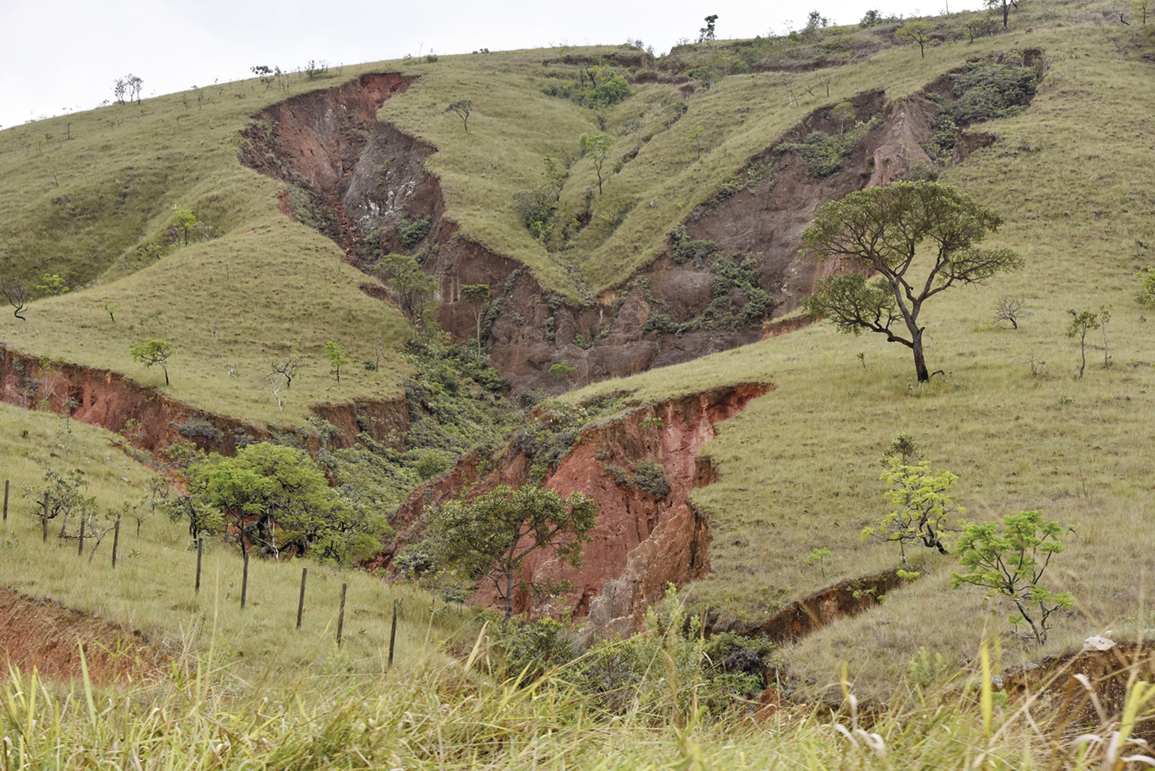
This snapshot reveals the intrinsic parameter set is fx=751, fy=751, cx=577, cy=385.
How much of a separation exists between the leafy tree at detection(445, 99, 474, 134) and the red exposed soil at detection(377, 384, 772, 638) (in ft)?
214

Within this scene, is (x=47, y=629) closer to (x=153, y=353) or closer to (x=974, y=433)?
(x=974, y=433)

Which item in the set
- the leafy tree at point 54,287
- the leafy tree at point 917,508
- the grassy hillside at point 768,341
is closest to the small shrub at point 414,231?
the grassy hillside at point 768,341

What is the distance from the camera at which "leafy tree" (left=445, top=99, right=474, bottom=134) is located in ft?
281

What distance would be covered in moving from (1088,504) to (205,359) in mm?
41895

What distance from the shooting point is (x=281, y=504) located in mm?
26188

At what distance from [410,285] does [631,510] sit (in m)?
38.4

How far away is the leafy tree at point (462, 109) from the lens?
281 ft

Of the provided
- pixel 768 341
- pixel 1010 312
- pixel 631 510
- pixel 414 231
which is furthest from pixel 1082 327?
pixel 414 231

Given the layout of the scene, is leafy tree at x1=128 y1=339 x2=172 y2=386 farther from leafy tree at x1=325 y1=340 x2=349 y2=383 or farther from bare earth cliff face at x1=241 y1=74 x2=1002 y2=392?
bare earth cliff face at x1=241 y1=74 x2=1002 y2=392

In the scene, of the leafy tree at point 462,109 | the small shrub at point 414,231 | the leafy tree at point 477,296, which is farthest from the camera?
the leafy tree at point 462,109

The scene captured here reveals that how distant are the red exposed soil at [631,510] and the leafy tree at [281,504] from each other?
2441 mm

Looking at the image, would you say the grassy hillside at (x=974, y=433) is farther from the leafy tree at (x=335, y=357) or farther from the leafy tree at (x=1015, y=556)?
the leafy tree at (x=335, y=357)

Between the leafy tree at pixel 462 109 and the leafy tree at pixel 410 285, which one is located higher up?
the leafy tree at pixel 462 109

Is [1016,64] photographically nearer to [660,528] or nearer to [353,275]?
[353,275]
